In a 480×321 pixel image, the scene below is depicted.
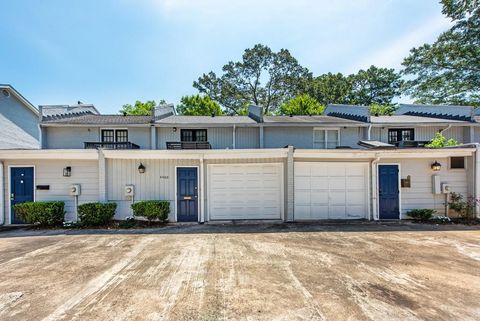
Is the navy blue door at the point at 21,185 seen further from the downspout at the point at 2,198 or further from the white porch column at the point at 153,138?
the white porch column at the point at 153,138

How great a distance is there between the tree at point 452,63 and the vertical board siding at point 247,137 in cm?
1988

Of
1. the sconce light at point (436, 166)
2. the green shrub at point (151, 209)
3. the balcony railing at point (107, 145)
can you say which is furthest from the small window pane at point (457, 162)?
the balcony railing at point (107, 145)

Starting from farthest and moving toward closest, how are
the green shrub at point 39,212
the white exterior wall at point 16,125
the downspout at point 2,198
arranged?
the white exterior wall at point 16,125, the downspout at point 2,198, the green shrub at point 39,212

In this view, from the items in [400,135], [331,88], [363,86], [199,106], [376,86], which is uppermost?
[363,86]

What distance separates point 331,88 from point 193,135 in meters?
21.7

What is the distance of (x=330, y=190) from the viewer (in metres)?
8.49

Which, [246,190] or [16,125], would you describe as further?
[16,125]

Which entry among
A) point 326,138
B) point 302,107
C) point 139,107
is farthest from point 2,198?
point 302,107

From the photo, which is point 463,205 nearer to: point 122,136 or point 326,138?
point 326,138

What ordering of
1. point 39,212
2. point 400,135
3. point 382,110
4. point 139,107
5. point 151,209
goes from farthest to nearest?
point 139,107, point 382,110, point 400,135, point 151,209, point 39,212

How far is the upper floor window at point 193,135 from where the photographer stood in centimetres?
1242

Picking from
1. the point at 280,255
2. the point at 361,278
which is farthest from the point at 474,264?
the point at 280,255

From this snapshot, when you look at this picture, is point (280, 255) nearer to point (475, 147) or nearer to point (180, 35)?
point (475, 147)

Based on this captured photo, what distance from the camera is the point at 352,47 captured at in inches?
454
